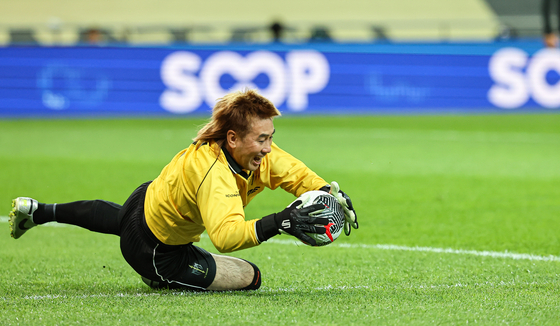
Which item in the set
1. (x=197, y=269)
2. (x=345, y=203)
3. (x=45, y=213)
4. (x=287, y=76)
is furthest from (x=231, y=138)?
(x=287, y=76)

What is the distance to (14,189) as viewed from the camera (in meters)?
9.79

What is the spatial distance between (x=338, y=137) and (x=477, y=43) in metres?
5.35

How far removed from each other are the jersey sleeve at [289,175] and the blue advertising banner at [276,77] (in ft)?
44.5

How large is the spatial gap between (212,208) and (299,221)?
0.53 metres

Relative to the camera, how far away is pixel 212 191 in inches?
164

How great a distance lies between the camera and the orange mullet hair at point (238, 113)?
4.35 m

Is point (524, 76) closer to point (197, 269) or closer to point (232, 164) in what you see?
point (197, 269)

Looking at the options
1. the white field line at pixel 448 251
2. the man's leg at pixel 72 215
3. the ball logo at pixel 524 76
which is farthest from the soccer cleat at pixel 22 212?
the ball logo at pixel 524 76

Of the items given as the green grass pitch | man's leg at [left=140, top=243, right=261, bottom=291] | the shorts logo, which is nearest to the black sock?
the green grass pitch

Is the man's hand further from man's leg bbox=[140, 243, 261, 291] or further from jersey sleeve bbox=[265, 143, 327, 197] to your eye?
man's leg bbox=[140, 243, 261, 291]

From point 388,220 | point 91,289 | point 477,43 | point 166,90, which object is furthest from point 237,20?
point 91,289

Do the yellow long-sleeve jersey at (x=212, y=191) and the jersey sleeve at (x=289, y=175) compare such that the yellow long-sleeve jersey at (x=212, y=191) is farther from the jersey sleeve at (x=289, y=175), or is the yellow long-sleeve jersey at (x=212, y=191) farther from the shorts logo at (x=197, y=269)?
the shorts logo at (x=197, y=269)

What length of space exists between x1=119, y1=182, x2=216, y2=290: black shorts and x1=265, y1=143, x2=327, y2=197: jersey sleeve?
30.5 inches

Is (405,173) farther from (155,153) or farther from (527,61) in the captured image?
(527,61)
